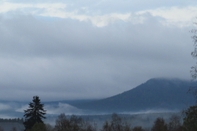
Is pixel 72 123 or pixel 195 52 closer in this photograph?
pixel 195 52

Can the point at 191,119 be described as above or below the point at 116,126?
below

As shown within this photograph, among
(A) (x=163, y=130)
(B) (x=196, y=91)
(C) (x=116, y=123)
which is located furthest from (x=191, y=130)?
(C) (x=116, y=123)

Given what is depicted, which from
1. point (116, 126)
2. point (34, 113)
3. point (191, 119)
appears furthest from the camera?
point (116, 126)

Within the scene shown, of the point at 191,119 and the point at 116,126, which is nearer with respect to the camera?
the point at 191,119

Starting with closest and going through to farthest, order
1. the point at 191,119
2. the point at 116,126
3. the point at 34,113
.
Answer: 1. the point at 191,119
2. the point at 34,113
3. the point at 116,126

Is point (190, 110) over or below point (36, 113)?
below

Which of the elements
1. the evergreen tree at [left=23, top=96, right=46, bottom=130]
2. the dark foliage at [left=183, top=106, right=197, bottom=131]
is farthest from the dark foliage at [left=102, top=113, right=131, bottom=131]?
the dark foliage at [left=183, top=106, right=197, bottom=131]

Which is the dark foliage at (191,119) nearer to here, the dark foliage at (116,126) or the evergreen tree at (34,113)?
the evergreen tree at (34,113)

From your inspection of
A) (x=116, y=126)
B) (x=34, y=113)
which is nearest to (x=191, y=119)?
(x=34, y=113)

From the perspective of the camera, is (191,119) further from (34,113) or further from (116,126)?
(116,126)

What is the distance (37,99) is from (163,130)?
37.9m

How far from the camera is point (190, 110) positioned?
49.8 meters

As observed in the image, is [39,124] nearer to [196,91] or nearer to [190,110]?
[190,110]

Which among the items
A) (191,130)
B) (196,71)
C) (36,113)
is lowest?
(191,130)
